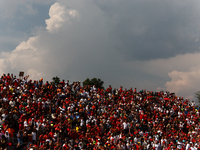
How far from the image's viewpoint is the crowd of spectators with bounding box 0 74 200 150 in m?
16.3

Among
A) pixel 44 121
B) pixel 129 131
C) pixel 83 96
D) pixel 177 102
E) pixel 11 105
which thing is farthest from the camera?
pixel 177 102

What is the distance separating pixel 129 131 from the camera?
67.2ft

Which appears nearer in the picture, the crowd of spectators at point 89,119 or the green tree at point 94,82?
the crowd of spectators at point 89,119

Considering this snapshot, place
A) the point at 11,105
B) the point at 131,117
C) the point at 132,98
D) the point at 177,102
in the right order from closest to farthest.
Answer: the point at 11,105 → the point at 131,117 → the point at 132,98 → the point at 177,102

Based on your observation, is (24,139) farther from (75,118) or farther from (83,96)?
(83,96)

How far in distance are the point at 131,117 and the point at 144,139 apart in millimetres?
4661

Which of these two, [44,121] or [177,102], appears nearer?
[44,121]

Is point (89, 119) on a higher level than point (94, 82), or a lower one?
lower

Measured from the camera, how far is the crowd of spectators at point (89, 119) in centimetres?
1628

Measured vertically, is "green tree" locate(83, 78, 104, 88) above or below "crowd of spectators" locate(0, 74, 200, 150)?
above

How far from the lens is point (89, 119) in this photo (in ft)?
67.2

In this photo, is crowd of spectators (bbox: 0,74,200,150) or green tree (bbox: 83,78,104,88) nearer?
crowd of spectators (bbox: 0,74,200,150)

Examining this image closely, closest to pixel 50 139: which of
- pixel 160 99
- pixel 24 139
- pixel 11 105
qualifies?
pixel 24 139

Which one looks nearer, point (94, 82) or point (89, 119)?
point (89, 119)
